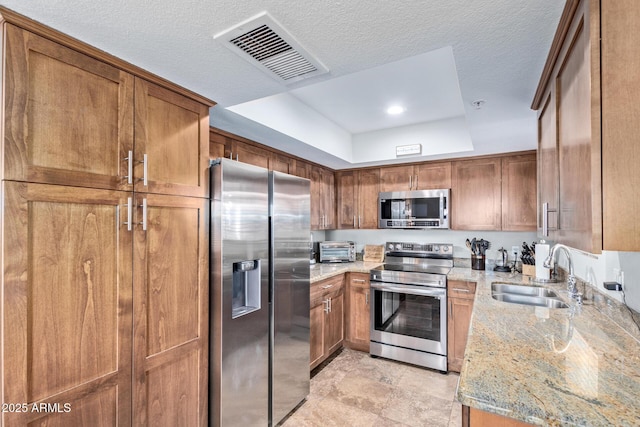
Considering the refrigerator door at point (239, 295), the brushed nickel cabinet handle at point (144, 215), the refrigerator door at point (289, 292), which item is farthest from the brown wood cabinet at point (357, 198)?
the brushed nickel cabinet handle at point (144, 215)

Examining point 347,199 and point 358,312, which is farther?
point 347,199

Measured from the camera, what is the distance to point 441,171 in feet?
11.8

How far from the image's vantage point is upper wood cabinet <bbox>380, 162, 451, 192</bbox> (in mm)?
3592

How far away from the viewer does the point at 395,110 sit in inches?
118

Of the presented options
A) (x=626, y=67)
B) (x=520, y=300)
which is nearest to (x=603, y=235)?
(x=626, y=67)

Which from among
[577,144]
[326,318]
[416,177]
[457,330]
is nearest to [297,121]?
[416,177]

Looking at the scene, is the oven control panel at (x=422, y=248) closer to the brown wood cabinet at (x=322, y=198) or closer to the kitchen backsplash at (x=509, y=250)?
the kitchen backsplash at (x=509, y=250)

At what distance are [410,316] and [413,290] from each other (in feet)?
0.95

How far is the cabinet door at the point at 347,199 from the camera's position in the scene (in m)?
4.11

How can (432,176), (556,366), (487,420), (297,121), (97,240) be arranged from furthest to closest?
(432,176) → (297,121) → (97,240) → (556,366) → (487,420)

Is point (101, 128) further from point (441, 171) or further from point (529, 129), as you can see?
point (441, 171)

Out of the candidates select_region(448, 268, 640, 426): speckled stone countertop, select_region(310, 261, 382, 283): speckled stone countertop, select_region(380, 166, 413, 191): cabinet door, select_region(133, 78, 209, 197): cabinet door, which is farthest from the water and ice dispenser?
select_region(380, 166, 413, 191): cabinet door

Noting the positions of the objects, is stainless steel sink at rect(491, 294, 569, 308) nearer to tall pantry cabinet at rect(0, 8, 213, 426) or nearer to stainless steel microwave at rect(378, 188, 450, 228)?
stainless steel microwave at rect(378, 188, 450, 228)

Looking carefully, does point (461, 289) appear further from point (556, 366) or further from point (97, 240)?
point (97, 240)
